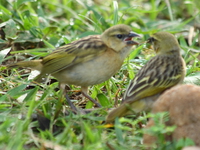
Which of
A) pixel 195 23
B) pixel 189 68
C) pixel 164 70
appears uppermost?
pixel 164 70

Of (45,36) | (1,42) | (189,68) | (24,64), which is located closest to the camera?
(24,64)

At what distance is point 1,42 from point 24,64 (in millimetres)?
1243

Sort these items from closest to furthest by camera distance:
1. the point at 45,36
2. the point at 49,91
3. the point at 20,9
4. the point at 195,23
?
the point at 49,91 < the point at 45,36 < the point at 20,9 < the point at 195,23

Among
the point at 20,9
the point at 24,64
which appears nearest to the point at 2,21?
the point at 20,9

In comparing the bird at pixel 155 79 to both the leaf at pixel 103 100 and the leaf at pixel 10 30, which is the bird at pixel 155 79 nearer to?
the leaf at pixel 103 100

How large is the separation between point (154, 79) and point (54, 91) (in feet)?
3.83

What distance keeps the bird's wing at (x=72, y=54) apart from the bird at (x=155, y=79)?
584 millimetres

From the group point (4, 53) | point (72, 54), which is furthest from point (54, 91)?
point (4, 53)

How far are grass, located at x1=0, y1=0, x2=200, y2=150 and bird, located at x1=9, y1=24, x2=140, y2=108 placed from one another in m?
0.21

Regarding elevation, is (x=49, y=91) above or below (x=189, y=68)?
above

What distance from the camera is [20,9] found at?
7125 millimetres

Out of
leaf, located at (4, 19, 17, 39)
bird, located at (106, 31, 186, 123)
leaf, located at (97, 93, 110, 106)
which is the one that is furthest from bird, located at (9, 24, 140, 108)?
leaf, located at (4, 19, 17, 39)

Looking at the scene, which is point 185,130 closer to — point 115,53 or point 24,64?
point 115,53

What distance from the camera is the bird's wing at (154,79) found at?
446 centimetres
